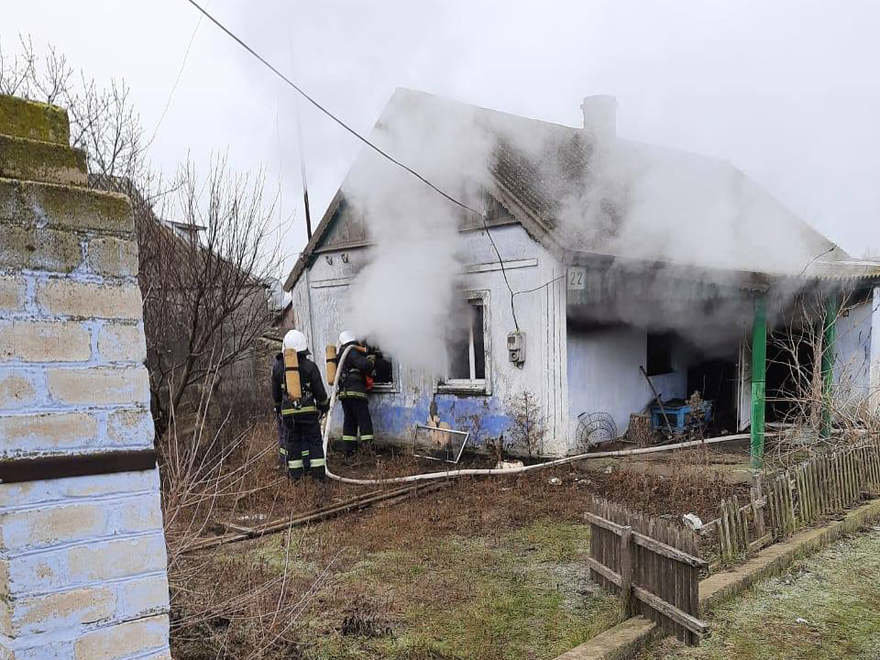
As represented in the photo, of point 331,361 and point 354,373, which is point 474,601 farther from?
point 331,361

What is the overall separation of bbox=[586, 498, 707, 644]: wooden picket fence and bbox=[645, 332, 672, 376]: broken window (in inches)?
263

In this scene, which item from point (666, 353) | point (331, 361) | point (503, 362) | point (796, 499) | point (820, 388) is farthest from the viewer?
point (666, 353)

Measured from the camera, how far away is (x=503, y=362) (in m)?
9.40

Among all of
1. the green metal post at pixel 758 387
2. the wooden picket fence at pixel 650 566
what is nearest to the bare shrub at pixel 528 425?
the green metal post at pixel 758 387

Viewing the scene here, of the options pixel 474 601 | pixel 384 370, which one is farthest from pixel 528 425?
pixel 474 601

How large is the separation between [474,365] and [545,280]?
1.87 m

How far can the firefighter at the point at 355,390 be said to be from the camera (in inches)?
390

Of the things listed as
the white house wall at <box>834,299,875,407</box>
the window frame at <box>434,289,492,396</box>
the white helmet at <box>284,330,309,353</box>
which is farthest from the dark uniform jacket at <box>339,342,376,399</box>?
the white house wall at <box>834,299,875,407</box>

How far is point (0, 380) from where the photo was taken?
65.3 inches

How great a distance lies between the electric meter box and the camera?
29.7 feet

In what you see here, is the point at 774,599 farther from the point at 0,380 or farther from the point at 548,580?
the point at 0,380

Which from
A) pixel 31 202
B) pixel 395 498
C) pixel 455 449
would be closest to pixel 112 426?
pixel 31 202

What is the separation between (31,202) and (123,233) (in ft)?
0.79

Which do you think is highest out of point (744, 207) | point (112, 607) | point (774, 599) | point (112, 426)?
point (744, 207)
